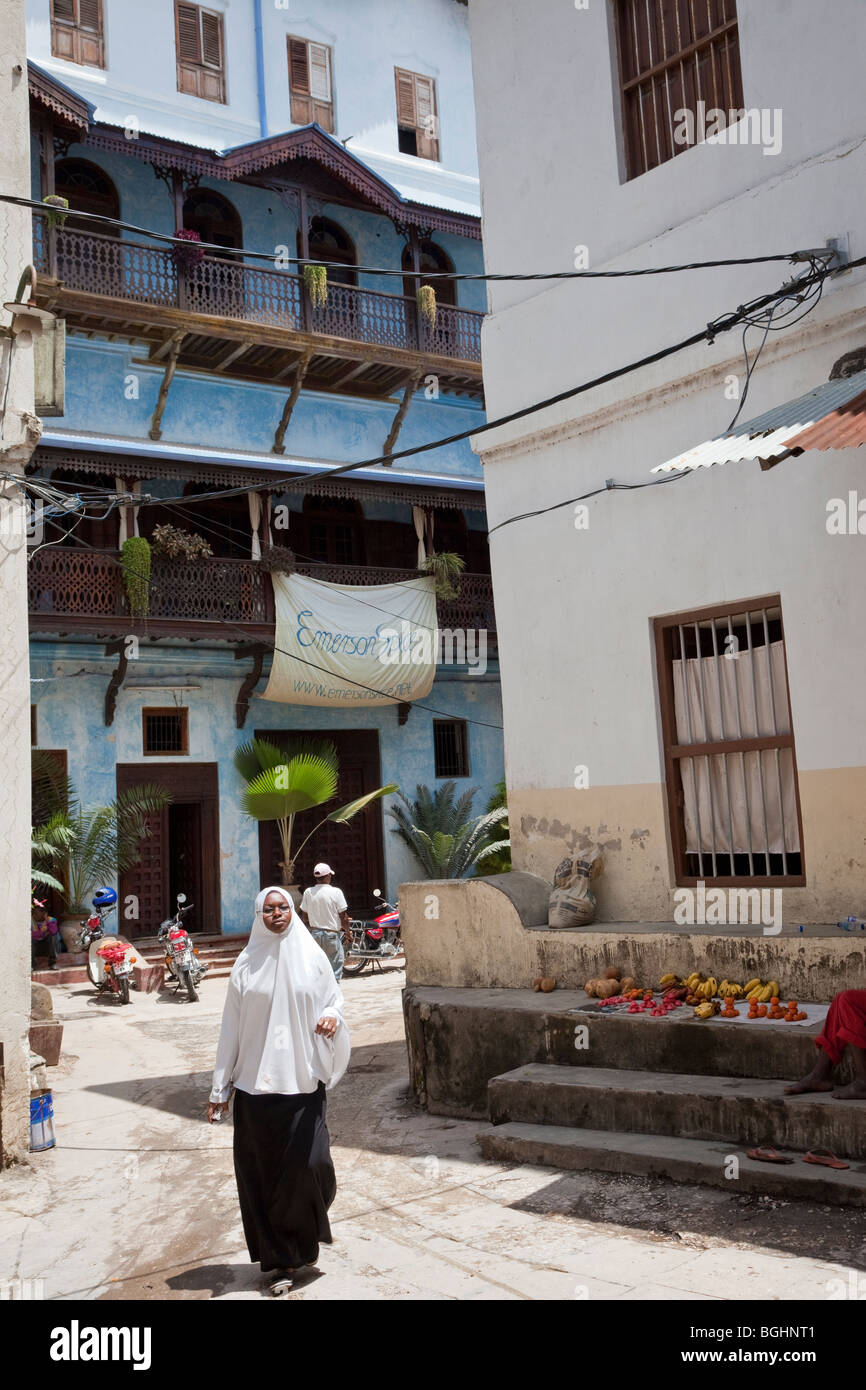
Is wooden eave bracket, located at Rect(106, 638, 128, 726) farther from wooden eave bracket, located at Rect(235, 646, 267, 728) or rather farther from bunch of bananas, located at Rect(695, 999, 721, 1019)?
bunch of bananas, located at Rect(695, 999, 721, 1019)

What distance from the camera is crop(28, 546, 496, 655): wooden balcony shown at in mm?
16203

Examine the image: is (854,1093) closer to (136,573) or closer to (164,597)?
(136,573)

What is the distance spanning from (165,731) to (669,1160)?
13.5m

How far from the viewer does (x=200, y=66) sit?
18.8 metres

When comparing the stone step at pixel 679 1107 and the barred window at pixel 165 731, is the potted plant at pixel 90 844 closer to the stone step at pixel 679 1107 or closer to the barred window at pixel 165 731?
the barred window at pixel 165 731

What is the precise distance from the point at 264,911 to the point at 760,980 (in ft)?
9.98

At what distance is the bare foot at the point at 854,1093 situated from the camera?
18.0 ft

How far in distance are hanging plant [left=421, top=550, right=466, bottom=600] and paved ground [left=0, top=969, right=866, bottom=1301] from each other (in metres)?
11.6

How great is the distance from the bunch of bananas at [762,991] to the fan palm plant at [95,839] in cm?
1100

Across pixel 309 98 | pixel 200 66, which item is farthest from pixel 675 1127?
pixel 309 98

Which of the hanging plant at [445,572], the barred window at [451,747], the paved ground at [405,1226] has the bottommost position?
the paved ground at [405,1226]

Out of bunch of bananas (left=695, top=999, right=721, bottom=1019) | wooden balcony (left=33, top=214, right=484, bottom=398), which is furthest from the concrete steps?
wooden balcony (left=33, top=214, right=484, bottom=398)

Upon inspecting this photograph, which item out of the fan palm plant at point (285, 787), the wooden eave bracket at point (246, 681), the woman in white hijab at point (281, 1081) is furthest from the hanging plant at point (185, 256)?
the woman in white hijab at point (281, 1081)
